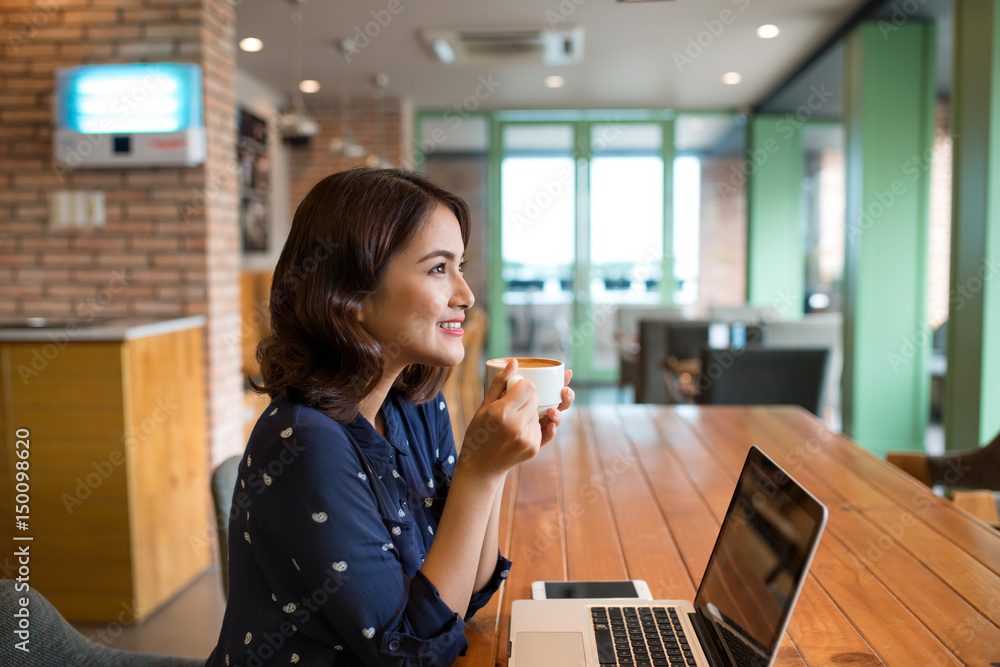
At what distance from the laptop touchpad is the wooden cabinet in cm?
213

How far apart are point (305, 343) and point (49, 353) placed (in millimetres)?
2060

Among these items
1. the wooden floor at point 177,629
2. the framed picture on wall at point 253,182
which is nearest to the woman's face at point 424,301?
the wooden floor at point 177,629

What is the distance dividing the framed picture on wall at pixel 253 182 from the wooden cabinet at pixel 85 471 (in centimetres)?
319

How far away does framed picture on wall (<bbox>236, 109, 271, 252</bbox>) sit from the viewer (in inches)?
225

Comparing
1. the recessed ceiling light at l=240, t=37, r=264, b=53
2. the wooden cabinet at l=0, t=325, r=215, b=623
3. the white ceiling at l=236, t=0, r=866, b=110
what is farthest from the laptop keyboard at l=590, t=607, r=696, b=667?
the recessed ceiling light at l=240, t=37, r=264, b=53

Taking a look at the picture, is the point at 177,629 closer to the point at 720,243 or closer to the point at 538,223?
the point at 538,223

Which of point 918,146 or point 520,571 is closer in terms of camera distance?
point 520,571

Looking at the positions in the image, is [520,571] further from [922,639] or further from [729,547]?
[922,639]

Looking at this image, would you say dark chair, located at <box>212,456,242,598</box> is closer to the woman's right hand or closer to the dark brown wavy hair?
the dark brown wavy hair

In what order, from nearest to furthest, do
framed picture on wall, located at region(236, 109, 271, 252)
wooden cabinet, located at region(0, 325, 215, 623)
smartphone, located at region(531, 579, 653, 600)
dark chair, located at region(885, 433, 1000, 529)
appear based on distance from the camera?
smartphone, located at region(531, 579, 653, 600), dark chair, located at region(885, 433, 1000, 529), wooden cabinet, located at region(0, 325, 215, 623), framed picture on wall, located at region(236, 109, 271, 252)

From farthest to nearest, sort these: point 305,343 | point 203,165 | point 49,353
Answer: point 203,165 < point 49,353 < point 305,343

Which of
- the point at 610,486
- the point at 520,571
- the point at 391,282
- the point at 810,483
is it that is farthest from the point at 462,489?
the point at 810,483

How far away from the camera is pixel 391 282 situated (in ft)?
3.15

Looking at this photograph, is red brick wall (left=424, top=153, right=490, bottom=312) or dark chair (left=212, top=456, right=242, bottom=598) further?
red brick wall (left=424, top=153, right=490, bottom=312)
